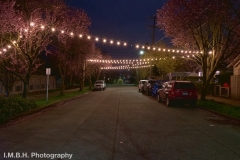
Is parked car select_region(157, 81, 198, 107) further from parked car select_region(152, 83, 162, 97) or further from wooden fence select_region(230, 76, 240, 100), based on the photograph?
parked car select_region(152, 83, 162, 97)

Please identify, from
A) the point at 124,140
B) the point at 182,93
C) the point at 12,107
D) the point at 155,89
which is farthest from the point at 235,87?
the point at 124,140

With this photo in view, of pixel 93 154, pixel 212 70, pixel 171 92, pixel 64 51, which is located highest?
pixel 64 51

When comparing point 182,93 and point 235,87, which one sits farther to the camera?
point 235,87

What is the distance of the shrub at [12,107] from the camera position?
13.9 meters

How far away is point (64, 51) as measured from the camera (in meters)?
35.1

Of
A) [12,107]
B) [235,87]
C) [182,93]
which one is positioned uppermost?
[235,87]

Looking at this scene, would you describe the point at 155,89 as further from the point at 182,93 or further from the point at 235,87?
the point at 182,93

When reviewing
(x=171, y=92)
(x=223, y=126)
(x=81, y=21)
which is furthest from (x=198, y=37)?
(x=223, y=126)

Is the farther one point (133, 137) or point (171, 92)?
point (171, 92)

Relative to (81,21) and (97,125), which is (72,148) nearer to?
(97,125)

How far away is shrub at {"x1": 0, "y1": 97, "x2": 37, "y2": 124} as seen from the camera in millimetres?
13930

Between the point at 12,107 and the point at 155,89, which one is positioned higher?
the point at 155,89

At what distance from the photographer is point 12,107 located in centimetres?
1538

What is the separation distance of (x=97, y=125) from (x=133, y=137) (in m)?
2.75
